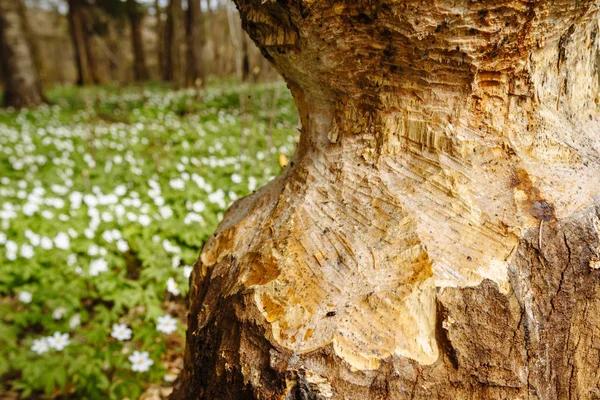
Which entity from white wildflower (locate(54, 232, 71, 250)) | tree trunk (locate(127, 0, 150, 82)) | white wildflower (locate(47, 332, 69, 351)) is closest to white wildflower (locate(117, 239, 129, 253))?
white wildflower (locate(54, 232, 71, 250))

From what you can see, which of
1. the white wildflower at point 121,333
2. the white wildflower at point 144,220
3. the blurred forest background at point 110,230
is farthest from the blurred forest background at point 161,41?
the white wildflower at point 121,333

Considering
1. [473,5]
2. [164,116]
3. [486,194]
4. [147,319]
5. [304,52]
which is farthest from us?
[164,116]

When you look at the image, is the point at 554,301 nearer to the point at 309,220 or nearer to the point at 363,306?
the point at 363,306

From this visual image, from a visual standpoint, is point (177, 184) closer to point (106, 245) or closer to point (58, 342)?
point (106, 245)

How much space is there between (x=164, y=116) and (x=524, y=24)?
803 cm

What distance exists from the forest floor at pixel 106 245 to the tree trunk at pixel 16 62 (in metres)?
3.32

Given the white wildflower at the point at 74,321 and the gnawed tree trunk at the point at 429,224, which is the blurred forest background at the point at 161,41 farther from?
the gnawed tree trunk at the point at 429,224

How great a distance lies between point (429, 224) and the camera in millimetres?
1133

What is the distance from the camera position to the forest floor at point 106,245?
2.59 meters

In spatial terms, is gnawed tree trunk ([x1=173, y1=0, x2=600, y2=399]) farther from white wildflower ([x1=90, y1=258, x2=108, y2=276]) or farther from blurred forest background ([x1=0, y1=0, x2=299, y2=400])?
white wildflower ([x1=90, y1=258, x2=108, y2=276])

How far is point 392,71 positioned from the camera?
3.97ft

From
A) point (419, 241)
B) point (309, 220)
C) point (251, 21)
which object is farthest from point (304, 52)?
A: point (419, 241)

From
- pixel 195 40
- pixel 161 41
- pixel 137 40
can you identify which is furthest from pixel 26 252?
pixel 137 40

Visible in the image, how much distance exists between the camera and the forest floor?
2.59 meters
